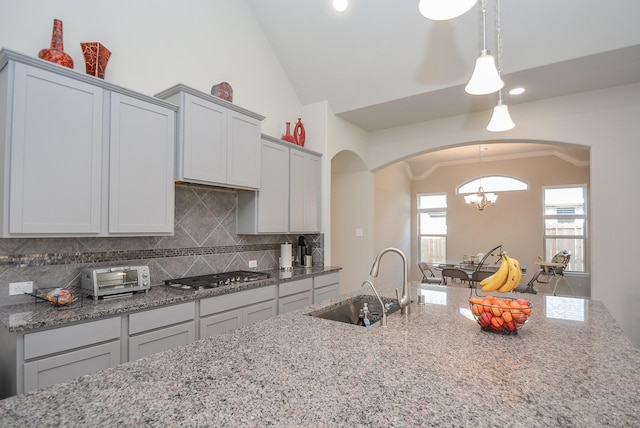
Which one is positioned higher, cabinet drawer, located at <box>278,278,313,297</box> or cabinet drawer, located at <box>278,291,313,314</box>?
cabinet drawer, located at <box>278,278,313,297</box>

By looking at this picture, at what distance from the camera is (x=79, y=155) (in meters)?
2.12

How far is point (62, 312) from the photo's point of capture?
1.87 m

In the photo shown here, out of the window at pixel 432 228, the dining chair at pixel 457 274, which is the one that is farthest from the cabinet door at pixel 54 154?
the window at pixel 432 228

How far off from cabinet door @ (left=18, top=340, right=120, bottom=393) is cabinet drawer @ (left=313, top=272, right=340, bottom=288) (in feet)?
6.75

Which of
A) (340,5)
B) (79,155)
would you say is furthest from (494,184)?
(79,155)

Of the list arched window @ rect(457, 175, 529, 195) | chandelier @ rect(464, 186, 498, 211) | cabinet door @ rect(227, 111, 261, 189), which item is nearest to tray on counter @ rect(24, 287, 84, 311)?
cabinet door @ rect(227, 111, 261, 189)

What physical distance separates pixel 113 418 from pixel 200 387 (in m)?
0.22

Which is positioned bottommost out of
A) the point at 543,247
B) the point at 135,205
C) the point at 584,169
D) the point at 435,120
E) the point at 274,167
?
the point at 543,247

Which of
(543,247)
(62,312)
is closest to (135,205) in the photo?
(62,312)

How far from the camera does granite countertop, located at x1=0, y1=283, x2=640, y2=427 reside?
0.83 meters

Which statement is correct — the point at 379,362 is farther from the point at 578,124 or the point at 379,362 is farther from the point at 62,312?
the point at 578,124

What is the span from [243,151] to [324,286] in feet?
5.73

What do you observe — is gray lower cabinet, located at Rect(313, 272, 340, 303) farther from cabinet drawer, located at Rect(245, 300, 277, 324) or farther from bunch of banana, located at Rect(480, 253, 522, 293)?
bunch of banana, located at Rect(480, 253, 522, 293)

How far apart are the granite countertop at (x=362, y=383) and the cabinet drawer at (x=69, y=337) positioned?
100 centimetres
